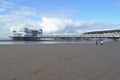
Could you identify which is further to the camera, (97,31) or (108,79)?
(97,31)

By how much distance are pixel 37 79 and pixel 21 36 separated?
450 feet

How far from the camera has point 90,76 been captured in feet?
25.0

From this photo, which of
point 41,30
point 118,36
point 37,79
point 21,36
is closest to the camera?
point 37,79

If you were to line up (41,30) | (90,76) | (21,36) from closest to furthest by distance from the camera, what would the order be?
(90,76)
(21,36)
(41,30)

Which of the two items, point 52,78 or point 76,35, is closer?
point 52,78

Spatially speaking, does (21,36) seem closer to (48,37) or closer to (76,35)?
(48,37)

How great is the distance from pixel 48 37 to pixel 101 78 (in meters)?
139

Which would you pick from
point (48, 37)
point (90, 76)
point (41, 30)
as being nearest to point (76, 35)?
point (48, 37)

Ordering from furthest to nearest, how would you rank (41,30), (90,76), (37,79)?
(41,30), (90,76), (37,79)

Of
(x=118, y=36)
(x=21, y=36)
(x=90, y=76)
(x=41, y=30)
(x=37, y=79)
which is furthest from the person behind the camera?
(x=41, y=30)

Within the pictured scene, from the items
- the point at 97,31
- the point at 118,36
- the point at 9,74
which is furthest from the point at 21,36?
the point at 9,74

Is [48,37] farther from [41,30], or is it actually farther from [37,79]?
[37,79]

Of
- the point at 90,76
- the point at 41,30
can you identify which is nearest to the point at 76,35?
the point at 41,30

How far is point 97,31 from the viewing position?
190000mm
